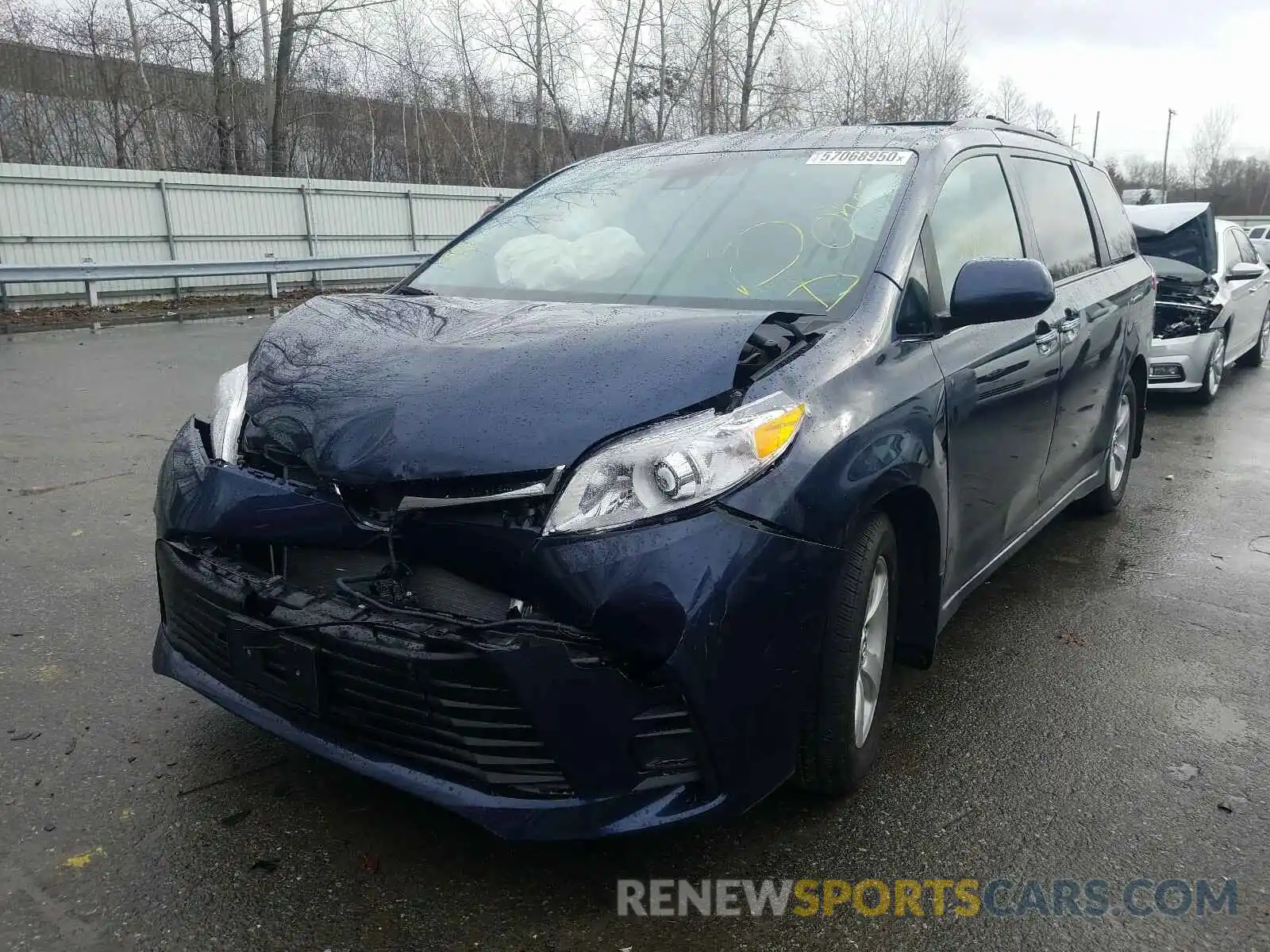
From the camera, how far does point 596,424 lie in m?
2.18

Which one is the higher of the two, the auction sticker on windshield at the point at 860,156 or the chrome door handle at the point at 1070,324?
the auction sticker on windshield at the point at 860,156

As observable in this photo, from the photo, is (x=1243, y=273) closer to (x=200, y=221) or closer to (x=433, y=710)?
(x=433, y=710)

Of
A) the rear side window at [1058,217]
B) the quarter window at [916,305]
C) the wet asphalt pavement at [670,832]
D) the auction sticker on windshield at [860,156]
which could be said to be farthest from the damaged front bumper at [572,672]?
the rear side window at [1058,217]

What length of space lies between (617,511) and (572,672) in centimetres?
33

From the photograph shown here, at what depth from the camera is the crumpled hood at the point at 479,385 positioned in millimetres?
2191

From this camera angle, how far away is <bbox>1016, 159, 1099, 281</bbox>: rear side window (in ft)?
13.4

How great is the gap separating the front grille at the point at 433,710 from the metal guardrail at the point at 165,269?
10622 millimetres

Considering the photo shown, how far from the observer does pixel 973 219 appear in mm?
3506

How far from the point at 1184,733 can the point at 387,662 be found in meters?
2.49

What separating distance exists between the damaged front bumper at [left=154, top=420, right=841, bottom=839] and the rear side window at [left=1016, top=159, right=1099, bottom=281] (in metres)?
2.42

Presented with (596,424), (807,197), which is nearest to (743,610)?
(596,424)

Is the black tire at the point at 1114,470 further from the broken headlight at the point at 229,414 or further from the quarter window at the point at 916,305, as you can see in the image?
the broken headlight at the point at 229,414

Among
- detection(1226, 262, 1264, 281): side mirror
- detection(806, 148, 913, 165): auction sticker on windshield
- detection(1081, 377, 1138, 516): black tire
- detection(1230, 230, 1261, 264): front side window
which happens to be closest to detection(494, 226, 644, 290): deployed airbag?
detection(806, 148, 913, 165): auction sticker on windshield

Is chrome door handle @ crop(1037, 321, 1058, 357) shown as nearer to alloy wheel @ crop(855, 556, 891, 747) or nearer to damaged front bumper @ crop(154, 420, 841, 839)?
alloy wheel @ crop(855, 556, 891, 747)
